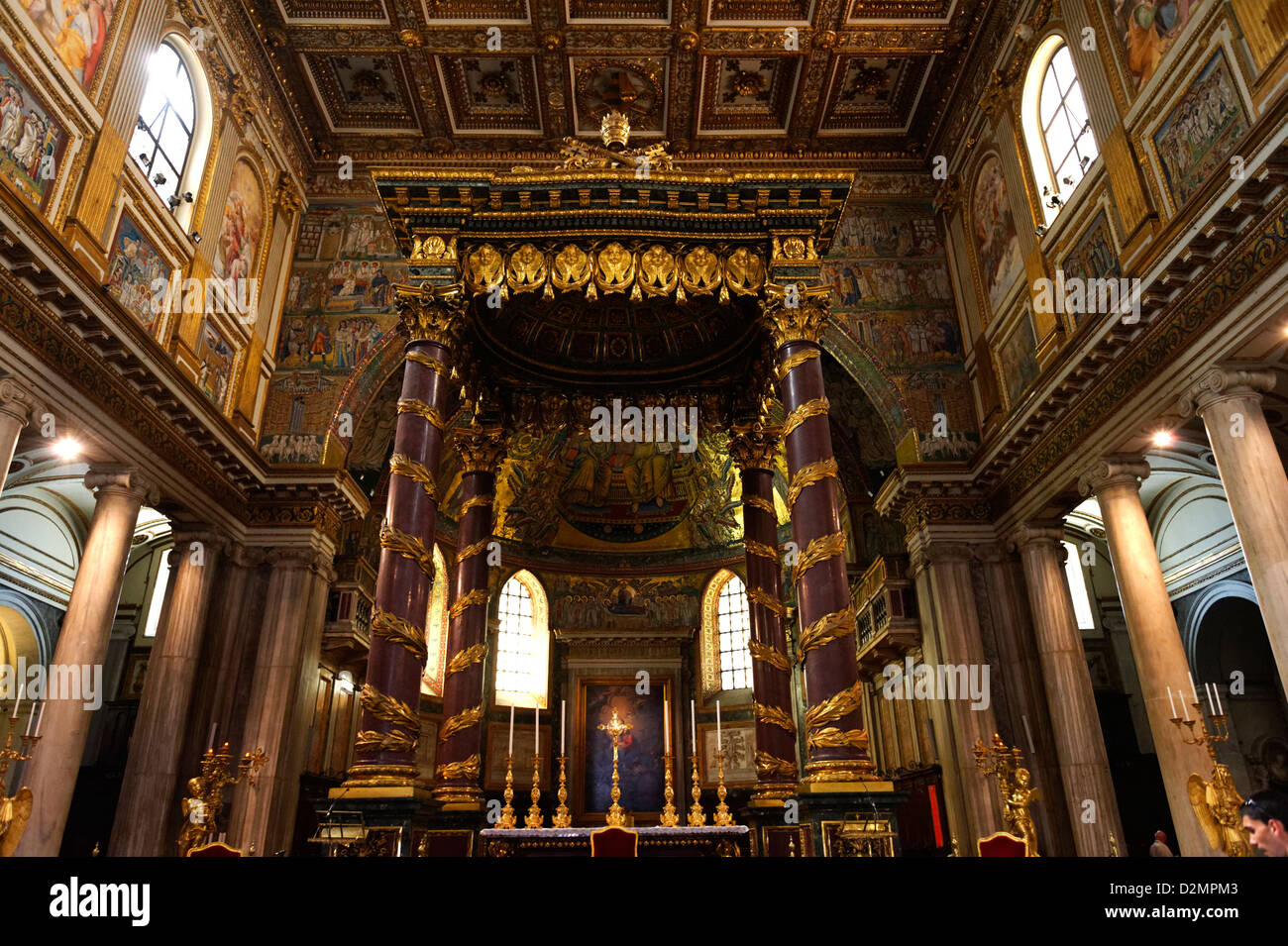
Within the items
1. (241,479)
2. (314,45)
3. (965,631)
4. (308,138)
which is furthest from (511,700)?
(314,45)

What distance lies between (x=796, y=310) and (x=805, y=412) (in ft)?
4.10

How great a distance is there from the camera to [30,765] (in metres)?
9.30

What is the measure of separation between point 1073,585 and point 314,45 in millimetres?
19360

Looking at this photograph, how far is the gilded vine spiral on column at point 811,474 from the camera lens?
7902 millimetres

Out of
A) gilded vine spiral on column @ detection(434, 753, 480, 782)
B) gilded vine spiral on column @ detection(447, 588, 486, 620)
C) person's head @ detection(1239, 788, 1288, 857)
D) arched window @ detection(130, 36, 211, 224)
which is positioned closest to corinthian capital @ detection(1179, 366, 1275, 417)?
person's head @ detection(1239, 788, 1288, 857)

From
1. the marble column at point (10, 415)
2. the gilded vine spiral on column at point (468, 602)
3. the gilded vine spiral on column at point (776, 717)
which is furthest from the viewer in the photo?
the gilded vine spiral on column at point (468, 602)

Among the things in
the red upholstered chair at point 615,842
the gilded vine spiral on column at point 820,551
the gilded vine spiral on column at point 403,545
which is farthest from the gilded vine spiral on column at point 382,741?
the gilded vine spiral on column at point 820,551

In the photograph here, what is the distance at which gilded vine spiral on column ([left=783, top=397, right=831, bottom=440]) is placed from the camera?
8.18m

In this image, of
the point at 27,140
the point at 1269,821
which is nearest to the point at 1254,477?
the point at 1269,821

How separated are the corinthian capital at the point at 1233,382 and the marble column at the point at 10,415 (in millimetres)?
12745

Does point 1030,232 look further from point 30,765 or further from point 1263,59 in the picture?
point 30,765

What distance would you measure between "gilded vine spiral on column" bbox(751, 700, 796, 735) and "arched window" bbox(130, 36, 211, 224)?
1131 cm

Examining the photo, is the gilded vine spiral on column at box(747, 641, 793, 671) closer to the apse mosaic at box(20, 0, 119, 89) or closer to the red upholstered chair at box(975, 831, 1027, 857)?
the red upholstered chair at box(975, 831, 1027, 857)

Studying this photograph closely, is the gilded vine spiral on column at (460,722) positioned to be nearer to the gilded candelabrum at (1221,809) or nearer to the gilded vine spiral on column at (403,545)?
the gilded vine spiral on column at (403,545)
